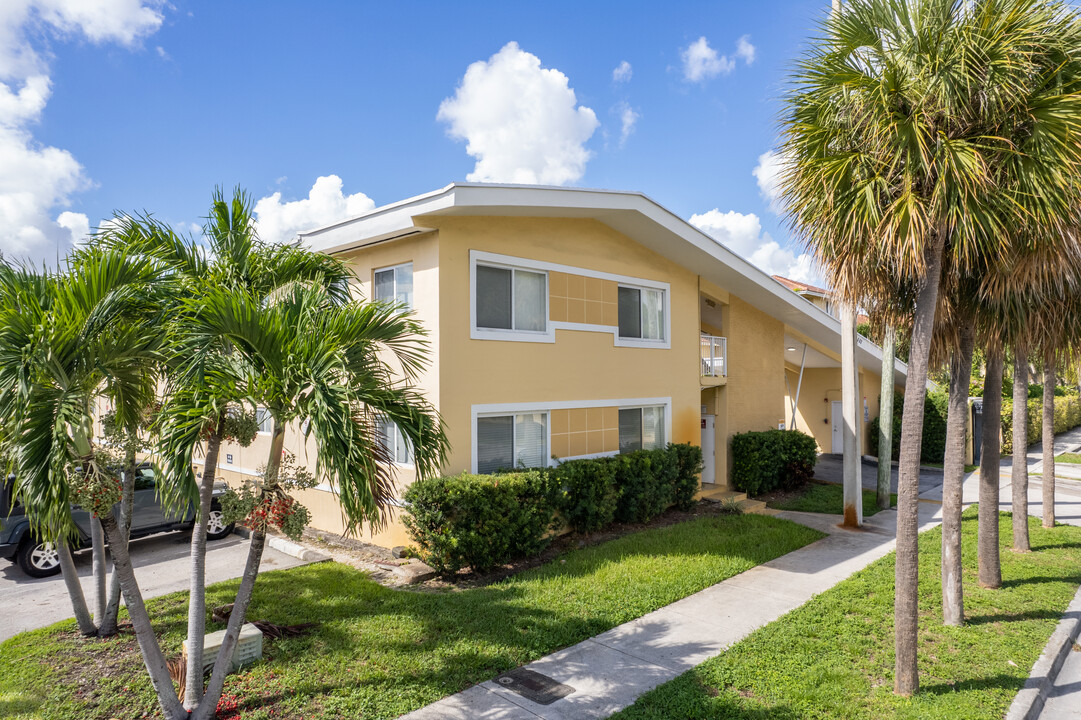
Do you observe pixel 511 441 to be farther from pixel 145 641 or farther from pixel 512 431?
pixel 145 641

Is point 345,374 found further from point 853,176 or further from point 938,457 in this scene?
point 938,457

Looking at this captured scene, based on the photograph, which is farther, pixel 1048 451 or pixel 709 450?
pixel 709 450

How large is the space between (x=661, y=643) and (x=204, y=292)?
5959 millimetres

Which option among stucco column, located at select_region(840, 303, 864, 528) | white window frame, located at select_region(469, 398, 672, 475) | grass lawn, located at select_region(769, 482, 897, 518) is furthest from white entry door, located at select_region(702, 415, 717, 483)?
stucco column, located at select_region(840, 303, 864, 528)

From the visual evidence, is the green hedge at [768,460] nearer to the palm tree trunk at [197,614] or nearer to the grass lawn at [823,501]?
the grass lawn at [823,501]

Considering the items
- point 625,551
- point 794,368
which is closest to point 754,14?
point 625,551

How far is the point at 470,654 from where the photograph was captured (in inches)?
256

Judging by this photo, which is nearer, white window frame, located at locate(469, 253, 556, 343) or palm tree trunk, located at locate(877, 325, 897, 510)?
Result: white window frame, located at locate(469, 253, 556, 343)

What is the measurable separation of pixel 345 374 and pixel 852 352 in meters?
11.4

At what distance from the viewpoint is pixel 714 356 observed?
15.9 metres

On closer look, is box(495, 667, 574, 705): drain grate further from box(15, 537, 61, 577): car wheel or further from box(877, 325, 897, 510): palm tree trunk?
box(877, 325, 897, 510): palm tree trunk

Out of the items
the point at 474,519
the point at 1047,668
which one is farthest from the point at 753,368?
the point at 1047,668

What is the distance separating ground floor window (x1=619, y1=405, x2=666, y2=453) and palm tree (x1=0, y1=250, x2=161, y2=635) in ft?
32.0

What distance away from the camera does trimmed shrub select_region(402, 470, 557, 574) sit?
8805 millimetres
